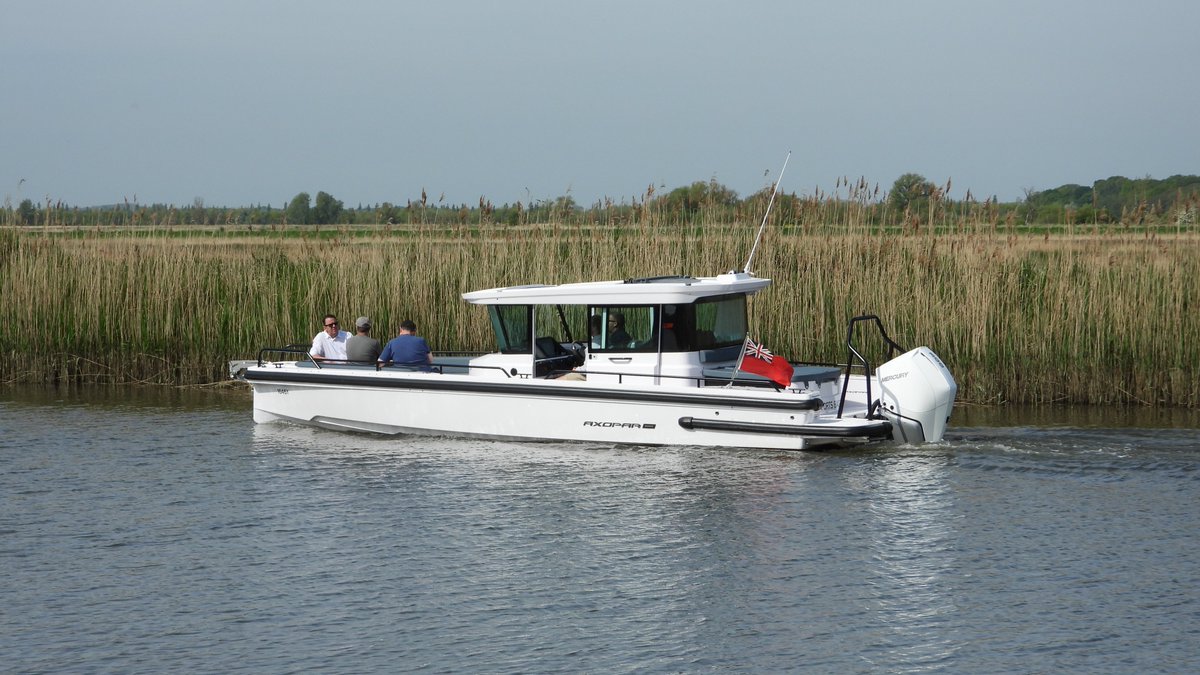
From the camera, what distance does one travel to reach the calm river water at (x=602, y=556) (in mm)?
7688

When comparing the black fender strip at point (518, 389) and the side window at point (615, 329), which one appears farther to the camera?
the side window at point (615, 329)

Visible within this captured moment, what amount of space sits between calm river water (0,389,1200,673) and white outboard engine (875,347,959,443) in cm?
42

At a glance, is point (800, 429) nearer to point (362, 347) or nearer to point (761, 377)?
point (761, 377)

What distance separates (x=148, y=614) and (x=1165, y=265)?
12.5 meters

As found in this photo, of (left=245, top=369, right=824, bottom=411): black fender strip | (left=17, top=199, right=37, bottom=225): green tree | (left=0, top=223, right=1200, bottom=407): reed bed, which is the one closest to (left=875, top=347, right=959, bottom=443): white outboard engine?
(left=245, top=369, right=824, bottom=411): black fender strip

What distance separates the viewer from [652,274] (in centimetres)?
1731

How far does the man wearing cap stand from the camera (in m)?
15.3

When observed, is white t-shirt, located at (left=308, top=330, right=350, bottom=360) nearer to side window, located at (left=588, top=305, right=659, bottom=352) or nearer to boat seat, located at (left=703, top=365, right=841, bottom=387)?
side window, located at (left=588, top=305, right=659, bottom=352)

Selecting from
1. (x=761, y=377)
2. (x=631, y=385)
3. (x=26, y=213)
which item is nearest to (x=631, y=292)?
(x=631, y=385)

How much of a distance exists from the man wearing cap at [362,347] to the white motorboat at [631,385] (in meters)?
0.14

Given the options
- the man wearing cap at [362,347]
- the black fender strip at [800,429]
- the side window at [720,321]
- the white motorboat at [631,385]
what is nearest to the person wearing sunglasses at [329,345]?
the man wearing cap at [362,347]

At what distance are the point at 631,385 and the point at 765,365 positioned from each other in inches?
53.8

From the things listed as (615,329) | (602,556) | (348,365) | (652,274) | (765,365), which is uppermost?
(652,274)

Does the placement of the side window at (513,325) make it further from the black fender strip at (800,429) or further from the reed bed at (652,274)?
the reed bed at (652,274)
